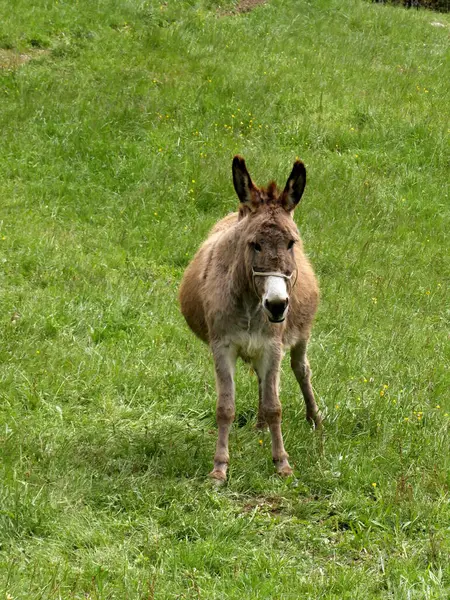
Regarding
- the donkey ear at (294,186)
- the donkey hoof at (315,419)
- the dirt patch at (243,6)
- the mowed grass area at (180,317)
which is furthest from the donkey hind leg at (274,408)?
the dirt patch at (243,6)

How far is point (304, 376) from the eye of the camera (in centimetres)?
691

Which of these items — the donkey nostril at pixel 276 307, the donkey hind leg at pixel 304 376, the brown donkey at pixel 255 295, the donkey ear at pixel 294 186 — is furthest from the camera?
the donkey hind leg at pixel 304 376

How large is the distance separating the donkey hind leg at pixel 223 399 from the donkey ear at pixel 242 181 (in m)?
1.03

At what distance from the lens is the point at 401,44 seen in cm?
2070

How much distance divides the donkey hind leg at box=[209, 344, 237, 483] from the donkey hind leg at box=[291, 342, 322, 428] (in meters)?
0.90

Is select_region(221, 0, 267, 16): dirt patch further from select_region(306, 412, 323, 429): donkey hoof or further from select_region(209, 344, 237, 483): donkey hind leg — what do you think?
select_region(209, 344, 237, 483): donkey hind leg

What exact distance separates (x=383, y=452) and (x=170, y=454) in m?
1.47

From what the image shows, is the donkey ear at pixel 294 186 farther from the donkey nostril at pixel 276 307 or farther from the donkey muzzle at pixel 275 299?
the donkey nostril at pixel 276 307

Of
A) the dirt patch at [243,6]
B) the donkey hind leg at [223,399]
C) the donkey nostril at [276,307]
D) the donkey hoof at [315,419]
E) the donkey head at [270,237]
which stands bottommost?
the dirt patch at [243,6]

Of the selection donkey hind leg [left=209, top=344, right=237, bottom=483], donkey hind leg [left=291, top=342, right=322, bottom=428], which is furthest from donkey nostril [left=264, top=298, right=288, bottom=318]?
donkey hind leg [left=291, top=342, right=322, bottom=428]

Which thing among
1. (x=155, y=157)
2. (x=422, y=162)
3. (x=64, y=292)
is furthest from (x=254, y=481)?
(x=422, y=162)

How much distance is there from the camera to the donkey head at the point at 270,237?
537cm

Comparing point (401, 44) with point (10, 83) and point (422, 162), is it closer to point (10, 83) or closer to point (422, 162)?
point (422, 162)

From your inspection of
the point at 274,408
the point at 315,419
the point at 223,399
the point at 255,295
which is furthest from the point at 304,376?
the point at 255,295
